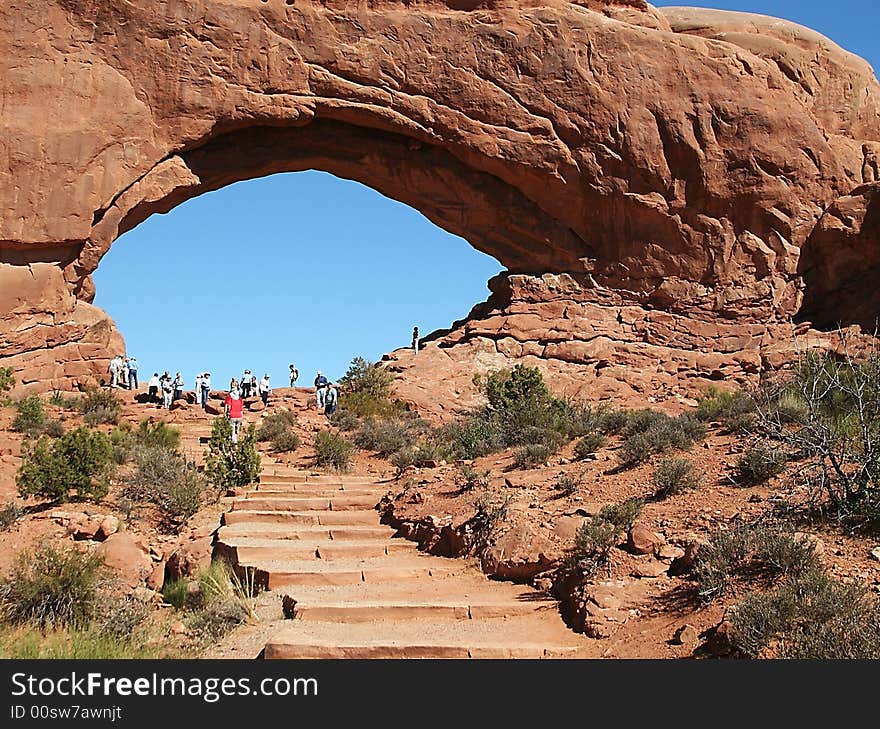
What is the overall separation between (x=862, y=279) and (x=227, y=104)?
16957 mm

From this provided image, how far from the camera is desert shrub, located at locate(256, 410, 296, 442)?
18125mm

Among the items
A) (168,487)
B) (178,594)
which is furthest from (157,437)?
(178,594)

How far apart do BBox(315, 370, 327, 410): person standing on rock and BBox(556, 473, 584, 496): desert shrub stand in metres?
12.8

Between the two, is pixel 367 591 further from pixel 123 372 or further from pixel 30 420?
pixel 123 372

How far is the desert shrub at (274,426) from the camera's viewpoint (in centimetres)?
1812

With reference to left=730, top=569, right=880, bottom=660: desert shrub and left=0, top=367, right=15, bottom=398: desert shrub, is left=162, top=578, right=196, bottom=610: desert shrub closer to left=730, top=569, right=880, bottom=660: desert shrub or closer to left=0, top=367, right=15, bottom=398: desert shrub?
left=730, top=569, right=880, bottom=660: desert shrub

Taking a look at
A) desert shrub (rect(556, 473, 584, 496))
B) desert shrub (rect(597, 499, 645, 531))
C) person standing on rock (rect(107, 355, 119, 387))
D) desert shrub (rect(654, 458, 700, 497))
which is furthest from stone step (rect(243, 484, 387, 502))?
person standing on rock (rect(107, 355, 119, 387))

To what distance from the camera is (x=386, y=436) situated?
17703 mm

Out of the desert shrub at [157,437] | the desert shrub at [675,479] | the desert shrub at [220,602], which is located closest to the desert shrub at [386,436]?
the desert shrub at [157,437]

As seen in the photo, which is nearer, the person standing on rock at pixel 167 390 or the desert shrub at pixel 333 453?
the desert shrub at pixel 333 453

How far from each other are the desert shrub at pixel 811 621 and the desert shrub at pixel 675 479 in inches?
126

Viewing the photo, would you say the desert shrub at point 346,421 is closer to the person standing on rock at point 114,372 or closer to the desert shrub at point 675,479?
the person standing on rock at point 114,372

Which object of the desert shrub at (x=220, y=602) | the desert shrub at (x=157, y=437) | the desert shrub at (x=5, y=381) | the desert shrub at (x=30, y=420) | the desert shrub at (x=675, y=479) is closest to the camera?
the desert shrub at (x=220, y=602)

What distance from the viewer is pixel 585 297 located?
24.4 meters
